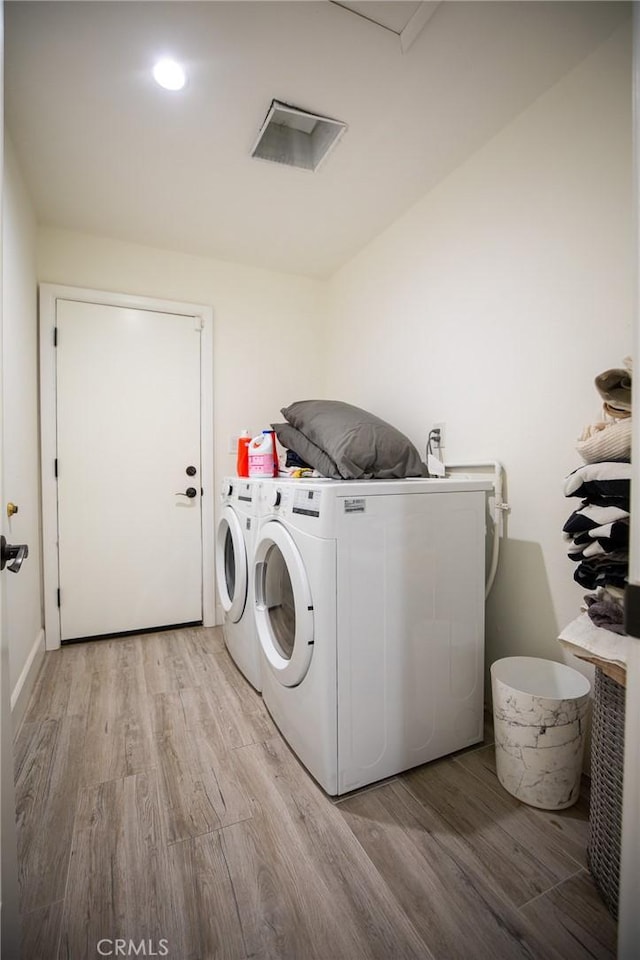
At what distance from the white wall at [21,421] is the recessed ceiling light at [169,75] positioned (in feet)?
2.43

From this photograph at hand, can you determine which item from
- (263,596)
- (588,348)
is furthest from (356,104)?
(263,596)

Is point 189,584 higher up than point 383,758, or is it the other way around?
point 189,584

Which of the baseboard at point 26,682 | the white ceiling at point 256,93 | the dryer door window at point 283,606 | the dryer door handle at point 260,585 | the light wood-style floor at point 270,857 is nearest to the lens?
the light wood-style floor at point 270,857

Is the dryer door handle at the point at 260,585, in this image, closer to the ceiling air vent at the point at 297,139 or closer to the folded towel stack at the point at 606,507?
the folded towel stack at the point at 606,507

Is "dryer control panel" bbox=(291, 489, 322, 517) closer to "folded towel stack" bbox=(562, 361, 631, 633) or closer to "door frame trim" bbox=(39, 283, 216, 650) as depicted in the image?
"folded towel stack" bbox=(562, 361, 631, 633)

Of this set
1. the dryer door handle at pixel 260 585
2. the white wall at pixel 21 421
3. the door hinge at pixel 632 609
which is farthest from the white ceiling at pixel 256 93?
the dryer door handle at pixel 260 585

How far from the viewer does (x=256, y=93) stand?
152 centimetres

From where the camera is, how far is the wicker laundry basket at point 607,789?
1.02m

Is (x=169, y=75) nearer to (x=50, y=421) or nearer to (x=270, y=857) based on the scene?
(x=50, y=421)

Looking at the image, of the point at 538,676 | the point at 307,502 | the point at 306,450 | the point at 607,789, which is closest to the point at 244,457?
the point at 306,450

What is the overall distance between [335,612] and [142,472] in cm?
184

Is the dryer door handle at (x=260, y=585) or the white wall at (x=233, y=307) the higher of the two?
the white wall at (x=233, y=307)

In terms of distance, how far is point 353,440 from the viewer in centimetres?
174

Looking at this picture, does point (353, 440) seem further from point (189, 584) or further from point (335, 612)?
point (189, 584)
